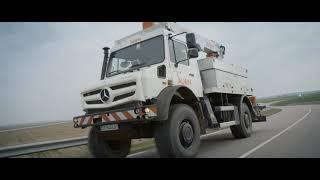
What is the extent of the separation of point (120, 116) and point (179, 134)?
1325 millimetres

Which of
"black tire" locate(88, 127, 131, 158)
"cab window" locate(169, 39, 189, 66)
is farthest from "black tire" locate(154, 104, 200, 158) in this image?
"black tire" locate(88, 127, 131, 158)

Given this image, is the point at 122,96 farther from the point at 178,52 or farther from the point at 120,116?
the point at 178,52

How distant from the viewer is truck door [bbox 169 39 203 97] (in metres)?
7.18

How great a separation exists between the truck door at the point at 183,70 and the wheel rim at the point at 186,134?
40.8 inches

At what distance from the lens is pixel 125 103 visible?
245 inches

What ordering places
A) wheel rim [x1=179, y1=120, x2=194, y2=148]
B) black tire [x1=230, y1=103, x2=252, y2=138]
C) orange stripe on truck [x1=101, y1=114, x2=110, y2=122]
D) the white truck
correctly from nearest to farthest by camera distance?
the white truck
orange stripe on truck [x1=101, y1=114, x2=110, y2=122]
wheel rim [x1=179, y1=120, x2=194, y2=148]
black tire [x1=230, y1=103, x2=252, y2=138]

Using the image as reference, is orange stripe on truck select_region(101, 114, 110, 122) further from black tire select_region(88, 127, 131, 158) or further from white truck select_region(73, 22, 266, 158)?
black tire select_region(88, 127, 131, 158)

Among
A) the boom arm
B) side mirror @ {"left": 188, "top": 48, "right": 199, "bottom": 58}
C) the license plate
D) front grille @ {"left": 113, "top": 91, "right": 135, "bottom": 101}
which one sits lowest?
the license plate
